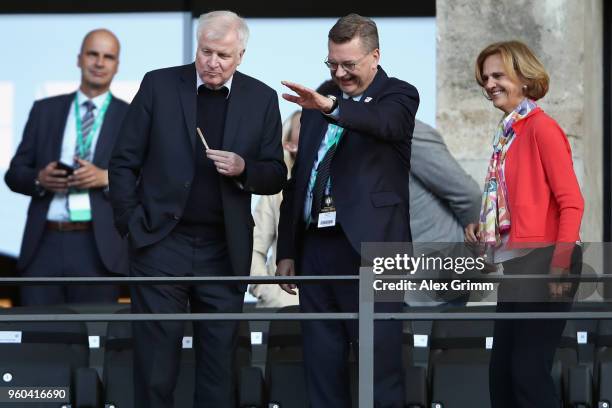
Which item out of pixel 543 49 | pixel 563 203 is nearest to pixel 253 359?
pixel 563 203

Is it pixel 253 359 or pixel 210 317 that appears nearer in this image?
pixel 210 317

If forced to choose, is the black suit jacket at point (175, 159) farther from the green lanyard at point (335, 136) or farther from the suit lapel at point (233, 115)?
the green lanyard at point (335, 136)

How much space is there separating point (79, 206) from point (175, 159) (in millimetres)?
1729

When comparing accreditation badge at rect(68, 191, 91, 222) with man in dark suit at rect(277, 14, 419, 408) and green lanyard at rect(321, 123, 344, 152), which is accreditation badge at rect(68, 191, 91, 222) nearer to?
man in dark suit at rect(277, 14, 419, 408)

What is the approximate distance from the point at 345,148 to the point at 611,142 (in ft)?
11.9

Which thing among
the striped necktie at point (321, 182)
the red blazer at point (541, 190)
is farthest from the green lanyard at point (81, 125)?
the red blazer at point (541, 190)

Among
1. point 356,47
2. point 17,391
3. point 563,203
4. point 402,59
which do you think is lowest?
point 17,391

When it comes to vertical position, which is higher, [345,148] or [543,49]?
[543,49]

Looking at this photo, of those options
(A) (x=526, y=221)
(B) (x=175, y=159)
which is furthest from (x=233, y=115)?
(A) (x=526, y=221)

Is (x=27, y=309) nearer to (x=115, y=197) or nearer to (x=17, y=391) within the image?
(x=17, y=391)

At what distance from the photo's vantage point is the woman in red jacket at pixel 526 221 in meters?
5.98

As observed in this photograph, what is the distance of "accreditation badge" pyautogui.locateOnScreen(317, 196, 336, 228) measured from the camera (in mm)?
6332

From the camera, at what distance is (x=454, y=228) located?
7445mm

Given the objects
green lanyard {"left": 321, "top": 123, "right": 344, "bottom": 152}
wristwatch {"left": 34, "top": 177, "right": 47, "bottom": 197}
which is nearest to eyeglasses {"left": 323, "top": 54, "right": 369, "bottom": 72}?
green lanyard {"left": 321, "top": 123, "right": 344, "bottom": 152}
